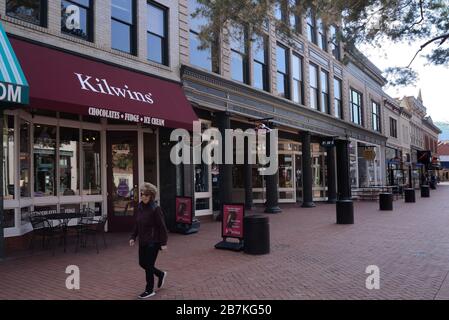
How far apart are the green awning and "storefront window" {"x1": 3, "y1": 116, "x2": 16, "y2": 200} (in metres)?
1.85

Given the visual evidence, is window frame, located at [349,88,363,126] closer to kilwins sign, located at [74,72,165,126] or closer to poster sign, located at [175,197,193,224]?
poster sign, located at [175,197,193,224]

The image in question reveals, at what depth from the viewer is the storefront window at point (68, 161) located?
1137 centimetres

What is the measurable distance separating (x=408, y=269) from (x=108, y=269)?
526 centimetres

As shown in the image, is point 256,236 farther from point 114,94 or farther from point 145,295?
point 114,94

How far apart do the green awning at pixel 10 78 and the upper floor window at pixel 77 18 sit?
2.47 meters

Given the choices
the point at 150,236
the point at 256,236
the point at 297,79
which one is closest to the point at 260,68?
the point at 297,79

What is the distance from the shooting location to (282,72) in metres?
19.6

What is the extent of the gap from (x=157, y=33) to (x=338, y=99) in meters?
15.4

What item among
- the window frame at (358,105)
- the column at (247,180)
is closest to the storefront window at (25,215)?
the column at (247,180)

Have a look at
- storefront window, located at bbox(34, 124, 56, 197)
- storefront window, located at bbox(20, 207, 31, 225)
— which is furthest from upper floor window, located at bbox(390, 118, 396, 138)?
storefront window, located at bbox(20, 207, 31, 225)

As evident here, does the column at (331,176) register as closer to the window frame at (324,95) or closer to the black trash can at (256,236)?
the window frame at (324,95)

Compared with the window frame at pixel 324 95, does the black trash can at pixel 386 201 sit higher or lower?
lower

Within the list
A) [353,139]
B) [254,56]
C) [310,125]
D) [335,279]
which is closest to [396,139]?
[353,139]

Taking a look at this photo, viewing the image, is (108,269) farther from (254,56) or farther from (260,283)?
(254,56)
